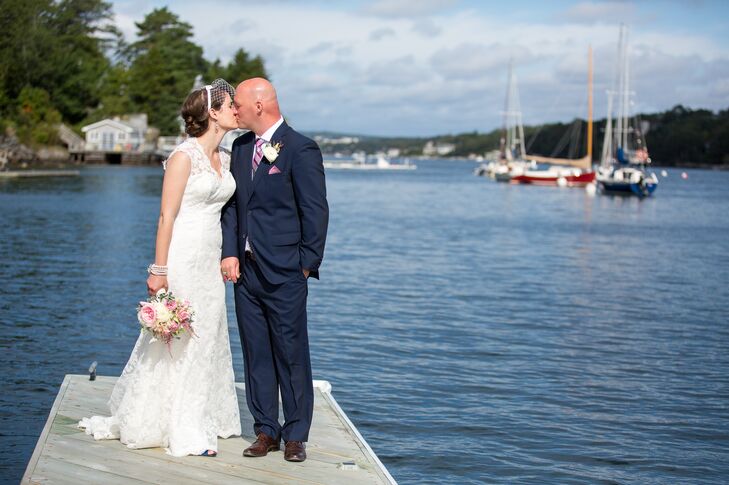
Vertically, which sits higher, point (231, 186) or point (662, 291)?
point (231, 186)

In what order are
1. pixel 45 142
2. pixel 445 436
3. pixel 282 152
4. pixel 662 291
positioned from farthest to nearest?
pixel 45 142, pixel 662 291, pixel 445 436, pixel 282 152

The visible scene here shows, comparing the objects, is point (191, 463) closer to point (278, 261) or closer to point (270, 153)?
point (278, 261)

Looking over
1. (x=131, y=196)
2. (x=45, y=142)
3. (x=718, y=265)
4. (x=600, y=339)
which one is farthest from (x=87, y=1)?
(x=600, y=339)

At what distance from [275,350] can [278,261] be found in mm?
636

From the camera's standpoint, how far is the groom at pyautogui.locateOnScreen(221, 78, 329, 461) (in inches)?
241

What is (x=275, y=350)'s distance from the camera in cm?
642

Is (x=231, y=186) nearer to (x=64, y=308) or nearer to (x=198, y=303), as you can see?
(x=198, y=303)

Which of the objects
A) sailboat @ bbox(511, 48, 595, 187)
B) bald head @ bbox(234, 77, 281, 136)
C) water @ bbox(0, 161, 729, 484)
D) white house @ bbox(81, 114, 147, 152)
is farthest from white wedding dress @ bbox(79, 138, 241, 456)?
white house @ bbox(81, 114, 147, 152)

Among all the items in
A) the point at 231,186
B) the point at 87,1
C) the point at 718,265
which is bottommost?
the point at 718,265

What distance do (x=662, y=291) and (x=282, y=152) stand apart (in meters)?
18.2

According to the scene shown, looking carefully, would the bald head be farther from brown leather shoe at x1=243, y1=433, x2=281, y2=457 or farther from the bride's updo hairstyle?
brown leather shoe at x1=243, y1=433, x2=281, y2=457

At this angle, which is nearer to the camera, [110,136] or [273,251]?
[273,251]

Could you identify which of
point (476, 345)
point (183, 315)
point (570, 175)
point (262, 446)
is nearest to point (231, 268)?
point (183, 315)

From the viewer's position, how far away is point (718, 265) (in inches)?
1161
